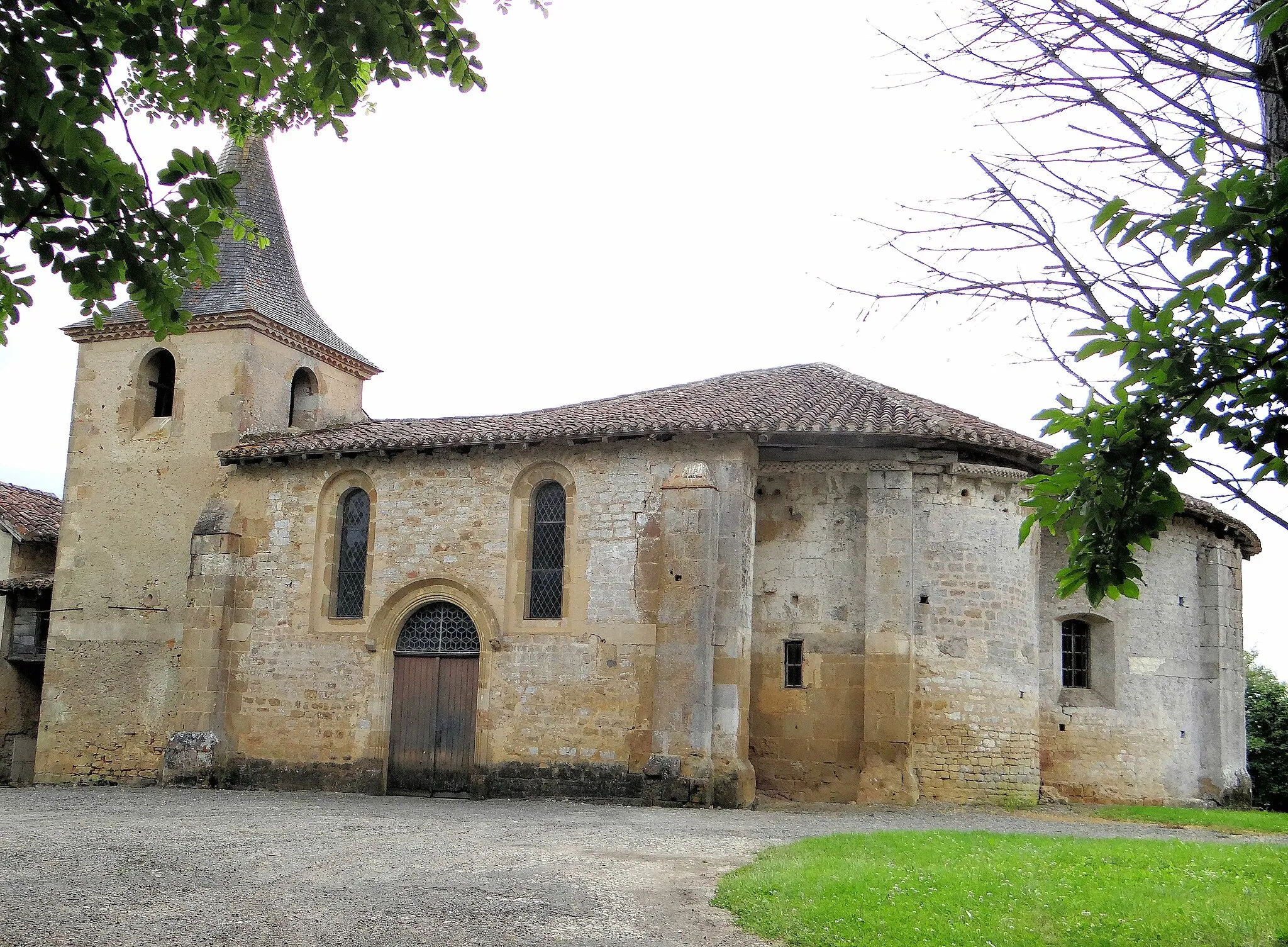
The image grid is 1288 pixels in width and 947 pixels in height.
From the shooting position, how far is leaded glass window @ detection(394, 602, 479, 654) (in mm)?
18641

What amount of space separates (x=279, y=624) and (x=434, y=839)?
28.4 feet

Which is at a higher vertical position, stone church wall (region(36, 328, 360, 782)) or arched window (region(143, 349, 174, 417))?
arched window (region(143, 349, 174, 417))

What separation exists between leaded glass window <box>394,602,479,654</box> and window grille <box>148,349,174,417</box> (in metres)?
7.01

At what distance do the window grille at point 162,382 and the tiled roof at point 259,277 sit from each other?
2.74ft

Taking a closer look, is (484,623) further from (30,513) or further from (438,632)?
(30,513)

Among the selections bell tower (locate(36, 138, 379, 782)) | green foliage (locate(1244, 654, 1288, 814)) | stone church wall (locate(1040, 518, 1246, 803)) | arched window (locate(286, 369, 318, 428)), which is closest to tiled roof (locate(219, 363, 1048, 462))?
bell tower (locate(36, 138, 379, 782))

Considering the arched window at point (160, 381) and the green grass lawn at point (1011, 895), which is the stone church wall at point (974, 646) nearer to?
the green grass lawn at point (1011, 895)

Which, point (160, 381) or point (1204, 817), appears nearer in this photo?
point (1204, 817)

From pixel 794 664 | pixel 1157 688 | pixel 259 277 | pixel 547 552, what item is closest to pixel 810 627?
pixel 794 664

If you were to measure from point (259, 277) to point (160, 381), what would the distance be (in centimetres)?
271

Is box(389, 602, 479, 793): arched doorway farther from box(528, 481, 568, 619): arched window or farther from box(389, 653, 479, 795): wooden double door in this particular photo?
box(528, 481, 568, 619): arched window

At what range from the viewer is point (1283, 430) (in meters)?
5.48

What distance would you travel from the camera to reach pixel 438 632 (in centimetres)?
1881

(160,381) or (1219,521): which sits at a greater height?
(160,381)
